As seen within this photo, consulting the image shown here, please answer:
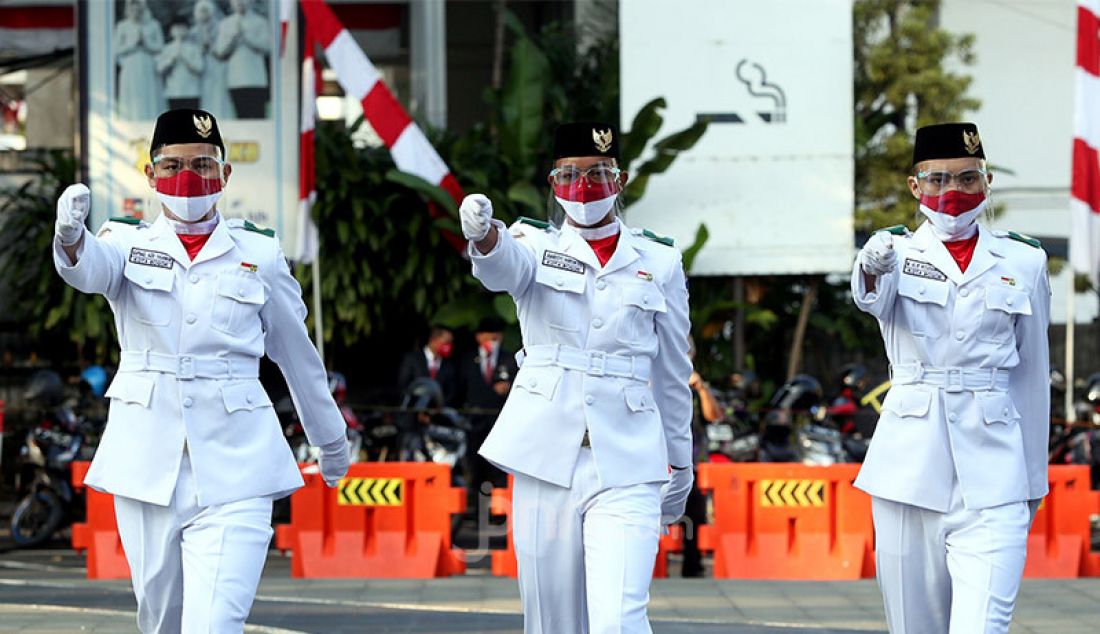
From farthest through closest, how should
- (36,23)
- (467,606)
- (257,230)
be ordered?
(36,23), (467,606), (257,230)

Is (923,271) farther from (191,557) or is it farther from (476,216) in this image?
(191,557)

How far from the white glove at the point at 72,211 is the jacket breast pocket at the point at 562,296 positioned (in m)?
1.65

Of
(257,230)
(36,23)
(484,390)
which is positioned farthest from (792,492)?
(36,23)

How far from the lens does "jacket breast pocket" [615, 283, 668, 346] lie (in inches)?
280

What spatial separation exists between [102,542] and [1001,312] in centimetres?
758

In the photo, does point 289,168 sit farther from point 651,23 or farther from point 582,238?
point 582,238

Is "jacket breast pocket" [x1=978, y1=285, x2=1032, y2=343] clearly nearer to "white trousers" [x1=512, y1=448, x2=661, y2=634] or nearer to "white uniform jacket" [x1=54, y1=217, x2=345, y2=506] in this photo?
"white trousers" [x1=512, y1=448, x2=661, y2=634]

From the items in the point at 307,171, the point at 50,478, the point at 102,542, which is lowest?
the point at 102,542

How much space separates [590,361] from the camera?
23.2 feet

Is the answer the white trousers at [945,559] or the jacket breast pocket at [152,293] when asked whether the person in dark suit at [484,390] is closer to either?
the white trousers at [945,559]

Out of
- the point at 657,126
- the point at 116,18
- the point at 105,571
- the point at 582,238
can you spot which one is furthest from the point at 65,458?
the point at 582,238

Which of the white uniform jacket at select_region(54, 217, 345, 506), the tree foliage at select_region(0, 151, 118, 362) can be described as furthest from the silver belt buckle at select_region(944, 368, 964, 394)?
the tree foliage at select_region(0, 151, 118, 362)

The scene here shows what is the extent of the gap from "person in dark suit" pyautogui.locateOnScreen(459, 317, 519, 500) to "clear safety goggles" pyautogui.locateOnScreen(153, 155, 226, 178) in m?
9.37

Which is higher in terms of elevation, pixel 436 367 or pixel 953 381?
pixel 953 381
